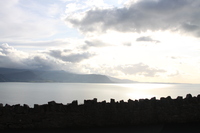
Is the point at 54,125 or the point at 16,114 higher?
the point at 16,114

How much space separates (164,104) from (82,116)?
501 cm

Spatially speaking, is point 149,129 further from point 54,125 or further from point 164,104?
point 54,125

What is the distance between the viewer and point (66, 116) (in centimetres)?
1063

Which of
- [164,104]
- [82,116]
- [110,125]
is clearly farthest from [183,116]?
[82,116]

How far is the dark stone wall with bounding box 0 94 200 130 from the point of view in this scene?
33.7ft

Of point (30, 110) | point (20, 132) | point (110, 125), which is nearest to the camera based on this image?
point (20, 132)

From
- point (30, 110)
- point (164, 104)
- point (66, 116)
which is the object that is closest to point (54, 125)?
point (66, 116)

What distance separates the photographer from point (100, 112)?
11.0m

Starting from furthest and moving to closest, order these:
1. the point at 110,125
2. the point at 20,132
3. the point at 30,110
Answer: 1. the point at 110,125
2. the point at 30,110
3. the point at 20,132

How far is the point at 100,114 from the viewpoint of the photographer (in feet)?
36.0

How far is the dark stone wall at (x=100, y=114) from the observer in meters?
10.3

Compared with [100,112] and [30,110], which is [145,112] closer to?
[100,112]

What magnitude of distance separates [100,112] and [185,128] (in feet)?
15.4

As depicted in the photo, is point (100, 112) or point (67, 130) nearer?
point (67, 130)
